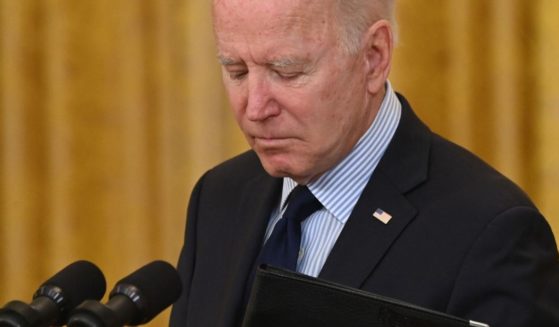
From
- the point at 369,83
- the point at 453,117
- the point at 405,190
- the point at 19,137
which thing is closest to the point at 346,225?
the point at 405,190

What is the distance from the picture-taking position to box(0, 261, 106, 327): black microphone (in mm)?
1472

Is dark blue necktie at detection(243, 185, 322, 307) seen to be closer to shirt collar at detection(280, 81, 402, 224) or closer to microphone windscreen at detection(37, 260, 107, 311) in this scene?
shirt collar at detection(280, 81, 402, 224)

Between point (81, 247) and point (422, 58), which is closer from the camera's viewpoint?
point (422, 58)

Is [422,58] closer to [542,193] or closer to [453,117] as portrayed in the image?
[453,117]

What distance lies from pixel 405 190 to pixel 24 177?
1731mm

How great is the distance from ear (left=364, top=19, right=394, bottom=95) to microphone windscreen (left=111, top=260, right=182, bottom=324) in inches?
19.3

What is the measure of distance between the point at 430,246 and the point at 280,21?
1.37 ft

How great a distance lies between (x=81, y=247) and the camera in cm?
343

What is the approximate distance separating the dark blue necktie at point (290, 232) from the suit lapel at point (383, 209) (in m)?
0.09

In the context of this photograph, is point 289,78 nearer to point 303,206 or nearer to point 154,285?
point 303,206

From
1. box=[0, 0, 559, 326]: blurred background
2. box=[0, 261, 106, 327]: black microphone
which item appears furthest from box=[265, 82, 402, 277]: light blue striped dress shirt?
box=[0, 0, 559, 326]: blurred background

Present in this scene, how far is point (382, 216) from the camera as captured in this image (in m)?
1.97

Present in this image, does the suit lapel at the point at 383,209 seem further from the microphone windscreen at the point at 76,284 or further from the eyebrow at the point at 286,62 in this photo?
the microphone windscreen at the point at 76,284

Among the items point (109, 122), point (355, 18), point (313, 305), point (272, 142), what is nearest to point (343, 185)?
point (272, 142)
